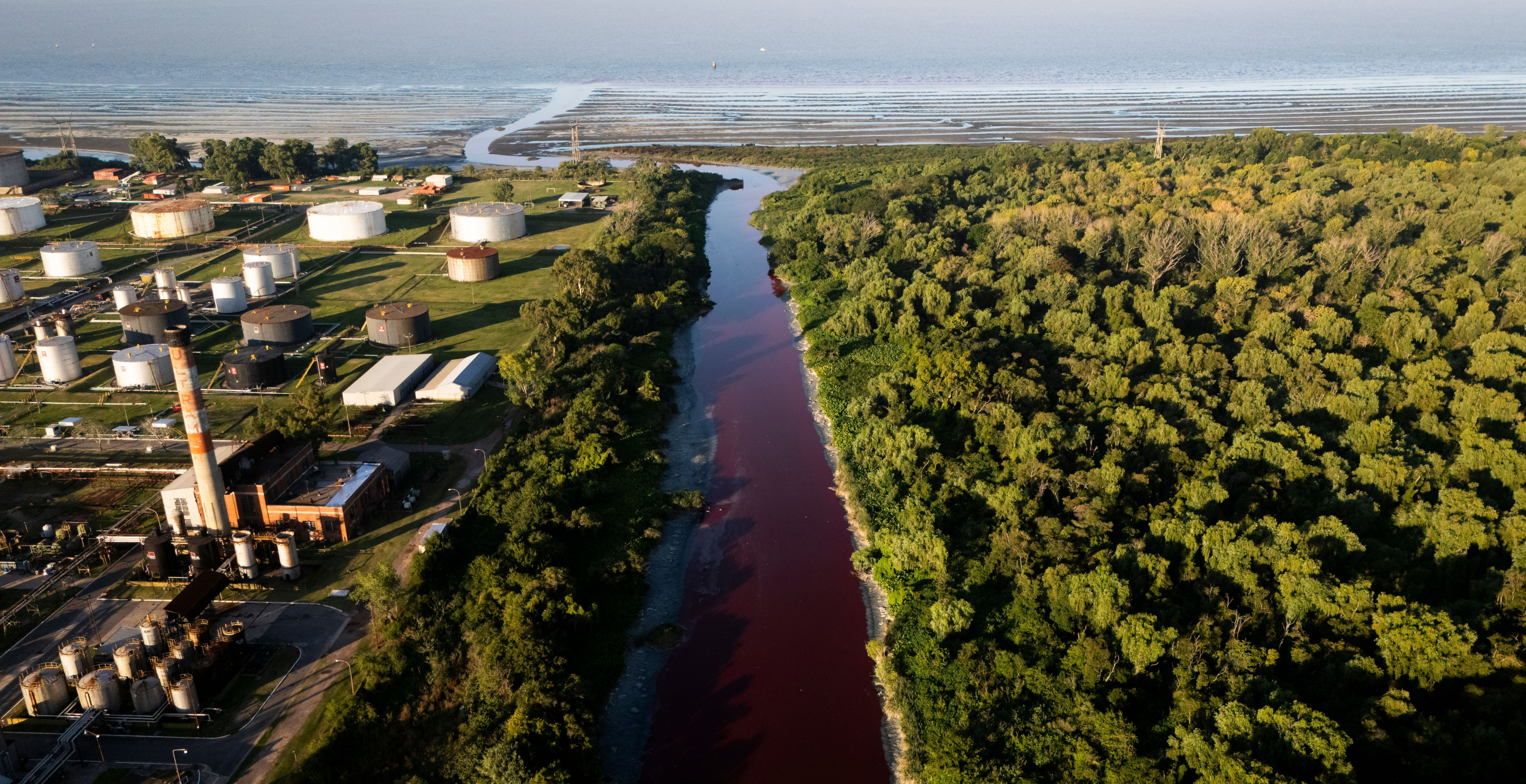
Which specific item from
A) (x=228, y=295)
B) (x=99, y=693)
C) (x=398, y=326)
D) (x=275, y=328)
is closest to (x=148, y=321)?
(x=228, y=295)

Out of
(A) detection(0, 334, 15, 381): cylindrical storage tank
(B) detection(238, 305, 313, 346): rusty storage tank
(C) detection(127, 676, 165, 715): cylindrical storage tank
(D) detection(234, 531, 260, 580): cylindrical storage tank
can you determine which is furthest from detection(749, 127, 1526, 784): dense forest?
(A) detection(0, 334, 15, 381): cylindrical storage tank

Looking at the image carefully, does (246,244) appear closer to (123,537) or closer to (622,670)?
(123,537)

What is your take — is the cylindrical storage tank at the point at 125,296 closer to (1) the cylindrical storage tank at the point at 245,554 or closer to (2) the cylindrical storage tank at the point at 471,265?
(2) the cylindrical storage tank at the point at 471,265

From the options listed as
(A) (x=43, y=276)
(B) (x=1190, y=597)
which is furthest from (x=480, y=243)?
(B) (x=1190, y=597)

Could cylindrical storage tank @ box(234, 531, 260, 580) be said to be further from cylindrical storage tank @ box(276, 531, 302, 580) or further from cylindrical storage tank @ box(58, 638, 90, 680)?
cylindrical storage tank @ box(58, 638, 90, 680)

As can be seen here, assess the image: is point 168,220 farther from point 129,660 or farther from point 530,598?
point 530,598

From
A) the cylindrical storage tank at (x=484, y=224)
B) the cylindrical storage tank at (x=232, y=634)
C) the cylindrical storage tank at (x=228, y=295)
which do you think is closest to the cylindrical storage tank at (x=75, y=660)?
the cylindrical storage tank at (x=232, y=634)
